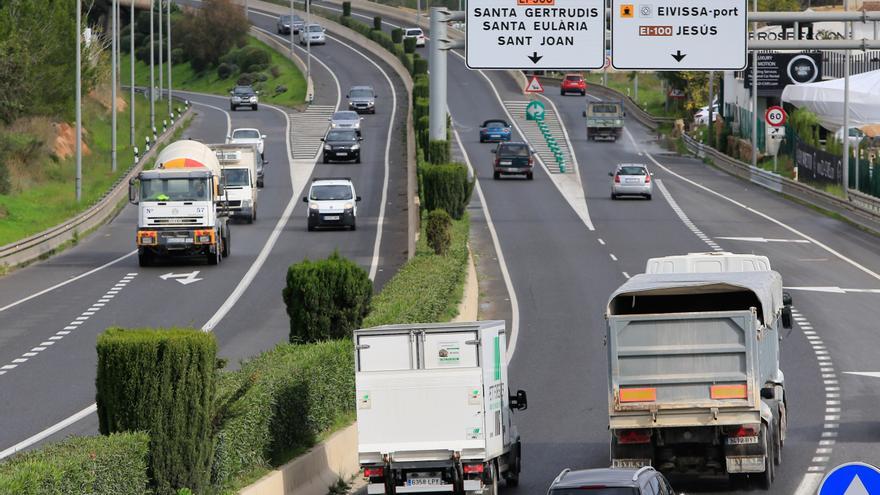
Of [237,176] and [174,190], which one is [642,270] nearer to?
[174,190]

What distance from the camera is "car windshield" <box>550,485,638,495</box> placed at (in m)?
13.9

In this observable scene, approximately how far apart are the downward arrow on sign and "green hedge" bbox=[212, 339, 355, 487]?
19945mm

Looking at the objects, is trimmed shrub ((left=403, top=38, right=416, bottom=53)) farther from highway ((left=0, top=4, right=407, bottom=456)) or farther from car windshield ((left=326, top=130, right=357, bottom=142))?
highway ((left=0, top=4, right=407, bottom=456))

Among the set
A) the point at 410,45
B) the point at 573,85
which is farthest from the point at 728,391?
the point at 410,45

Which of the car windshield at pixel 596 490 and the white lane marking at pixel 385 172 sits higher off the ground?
the white lane marking at pixel 385 172

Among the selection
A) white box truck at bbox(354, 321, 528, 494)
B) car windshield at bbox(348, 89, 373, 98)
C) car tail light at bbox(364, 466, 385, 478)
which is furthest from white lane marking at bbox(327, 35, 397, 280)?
car tail light at bbox(364, 466, 385, 478)

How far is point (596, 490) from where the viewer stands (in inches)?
549

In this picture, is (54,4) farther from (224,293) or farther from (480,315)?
(480,315)

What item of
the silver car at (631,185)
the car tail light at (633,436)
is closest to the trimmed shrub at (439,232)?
the car tail light at (633,436)

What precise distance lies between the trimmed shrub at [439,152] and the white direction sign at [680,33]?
1245 centimetres

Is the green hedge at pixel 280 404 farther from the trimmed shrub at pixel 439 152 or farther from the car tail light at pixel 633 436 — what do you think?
the trimmed shrub at pixel 439 152

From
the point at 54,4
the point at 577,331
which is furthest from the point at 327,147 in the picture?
the point at 577,331

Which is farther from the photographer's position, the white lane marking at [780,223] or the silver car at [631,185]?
the silver car at [631,185]

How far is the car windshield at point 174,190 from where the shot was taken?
144 feet
